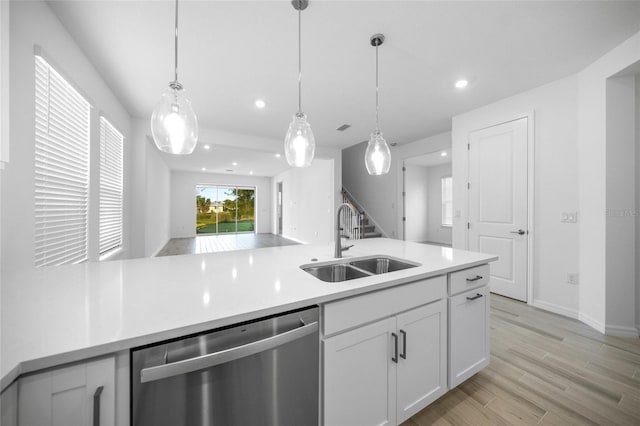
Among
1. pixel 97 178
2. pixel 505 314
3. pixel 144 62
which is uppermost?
pixel 144 62

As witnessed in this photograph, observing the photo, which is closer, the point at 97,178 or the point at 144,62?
the point at 144,62

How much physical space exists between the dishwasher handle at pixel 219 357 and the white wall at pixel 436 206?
7613 millimetres

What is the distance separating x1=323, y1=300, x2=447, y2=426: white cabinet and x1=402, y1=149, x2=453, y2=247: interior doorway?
6240 millimetres

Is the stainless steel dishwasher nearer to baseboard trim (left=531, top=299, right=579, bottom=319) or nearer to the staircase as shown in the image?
baseboard trim (left=531, top=299, right=579, bottom=319)

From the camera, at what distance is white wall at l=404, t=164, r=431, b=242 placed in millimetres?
7590

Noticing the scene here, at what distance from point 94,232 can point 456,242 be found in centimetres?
471

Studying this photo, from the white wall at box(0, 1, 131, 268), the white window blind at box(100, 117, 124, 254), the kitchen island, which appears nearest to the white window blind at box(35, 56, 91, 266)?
the white wall at box(0, 1, 131, 268)

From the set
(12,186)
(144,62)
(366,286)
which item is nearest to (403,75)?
(366,286)

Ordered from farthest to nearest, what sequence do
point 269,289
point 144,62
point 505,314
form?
point 505,314 < point 144,62 < point 269,289

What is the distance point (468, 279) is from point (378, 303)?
78 centimetres

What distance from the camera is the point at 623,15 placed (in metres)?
1.83

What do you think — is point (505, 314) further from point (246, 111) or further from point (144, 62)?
point (144, 62)

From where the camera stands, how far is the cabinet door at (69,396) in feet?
1.87

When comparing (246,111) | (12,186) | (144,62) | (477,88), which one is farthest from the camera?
(246,111)
